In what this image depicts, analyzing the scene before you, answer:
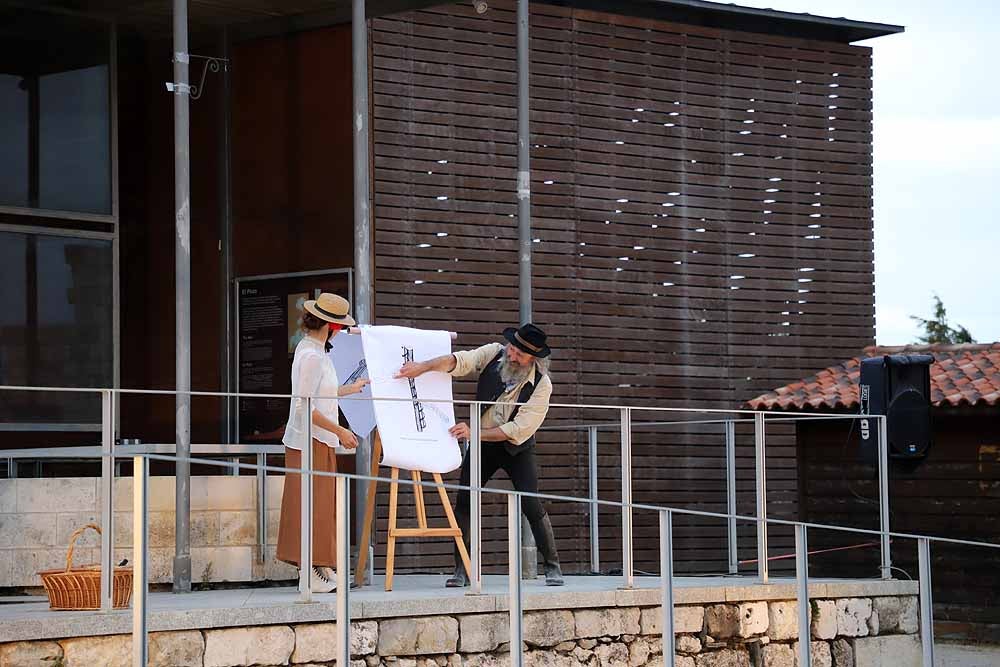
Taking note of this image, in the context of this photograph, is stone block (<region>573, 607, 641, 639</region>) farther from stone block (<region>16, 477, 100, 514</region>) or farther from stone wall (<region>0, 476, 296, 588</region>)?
stone block (<region>16, 477, 100, 514</region>)

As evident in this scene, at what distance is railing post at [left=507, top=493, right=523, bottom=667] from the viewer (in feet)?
25.4

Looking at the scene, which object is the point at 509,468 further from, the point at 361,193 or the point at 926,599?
the point at 926,599

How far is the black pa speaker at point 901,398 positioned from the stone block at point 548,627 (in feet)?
13.9

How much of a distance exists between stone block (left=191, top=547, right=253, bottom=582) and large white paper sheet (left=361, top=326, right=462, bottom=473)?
1.37 m

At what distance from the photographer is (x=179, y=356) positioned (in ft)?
31.8

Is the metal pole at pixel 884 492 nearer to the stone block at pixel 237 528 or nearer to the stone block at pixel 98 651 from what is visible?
the stone block at pixel 237 528

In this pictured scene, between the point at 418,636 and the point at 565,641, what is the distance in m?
1.06

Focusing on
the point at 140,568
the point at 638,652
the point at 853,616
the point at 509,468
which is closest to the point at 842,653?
the point at 853,616

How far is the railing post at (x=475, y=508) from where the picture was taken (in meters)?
9.15

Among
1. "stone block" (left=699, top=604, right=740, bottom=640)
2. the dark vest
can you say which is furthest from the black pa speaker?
the dark vest

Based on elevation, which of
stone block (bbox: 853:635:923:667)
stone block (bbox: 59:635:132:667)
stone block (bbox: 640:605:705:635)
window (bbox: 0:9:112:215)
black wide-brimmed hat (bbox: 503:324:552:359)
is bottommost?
stone block (bbox: 853:635:923:667)

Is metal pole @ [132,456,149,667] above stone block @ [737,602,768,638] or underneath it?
above

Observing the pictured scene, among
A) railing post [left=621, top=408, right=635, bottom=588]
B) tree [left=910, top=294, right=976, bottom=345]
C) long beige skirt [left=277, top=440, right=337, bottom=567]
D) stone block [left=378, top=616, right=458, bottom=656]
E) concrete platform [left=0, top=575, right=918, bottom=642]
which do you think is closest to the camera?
concrete platform [left=0, top=575, right=918, bottom=642]

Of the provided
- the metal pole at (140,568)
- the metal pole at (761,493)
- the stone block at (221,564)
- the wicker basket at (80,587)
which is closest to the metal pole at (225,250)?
the stone block at (221,564)
